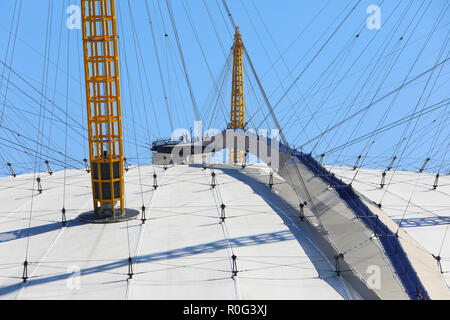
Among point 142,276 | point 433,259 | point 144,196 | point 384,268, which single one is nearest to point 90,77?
point 144,196

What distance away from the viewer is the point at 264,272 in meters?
21.3

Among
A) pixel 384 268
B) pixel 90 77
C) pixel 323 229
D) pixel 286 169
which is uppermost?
pixel 90 77

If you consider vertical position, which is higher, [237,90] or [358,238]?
[237,90]

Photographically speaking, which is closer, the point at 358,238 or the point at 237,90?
the point at 358,238

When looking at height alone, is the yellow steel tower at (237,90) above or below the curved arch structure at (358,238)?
above

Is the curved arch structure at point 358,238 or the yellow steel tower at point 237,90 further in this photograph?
the yellow steel tower at point 237,90

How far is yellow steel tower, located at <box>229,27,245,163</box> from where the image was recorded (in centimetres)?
5831

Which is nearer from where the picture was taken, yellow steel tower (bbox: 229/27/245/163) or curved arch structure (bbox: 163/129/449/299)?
curved arch structure (bbox: 163/129/449/299)

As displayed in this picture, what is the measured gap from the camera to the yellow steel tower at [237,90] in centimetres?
5831

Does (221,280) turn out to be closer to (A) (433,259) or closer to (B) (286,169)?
(A) (433,259)

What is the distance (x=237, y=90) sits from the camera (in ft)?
195

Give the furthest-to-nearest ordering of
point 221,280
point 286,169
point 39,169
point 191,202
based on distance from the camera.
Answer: point 39,169
point 286,169
point 191,202
point 221,280
